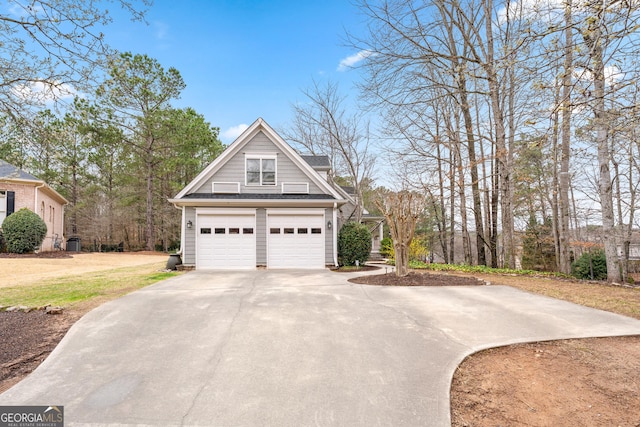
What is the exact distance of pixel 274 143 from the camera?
520 inches

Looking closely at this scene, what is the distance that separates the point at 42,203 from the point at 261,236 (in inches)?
669

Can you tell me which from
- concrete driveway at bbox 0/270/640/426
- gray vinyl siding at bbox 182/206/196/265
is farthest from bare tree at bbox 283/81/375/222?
concrete driveway at bbox 0/270/640/426

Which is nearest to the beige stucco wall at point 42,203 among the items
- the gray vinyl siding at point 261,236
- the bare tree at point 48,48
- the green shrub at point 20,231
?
the green shrub at point 20,231

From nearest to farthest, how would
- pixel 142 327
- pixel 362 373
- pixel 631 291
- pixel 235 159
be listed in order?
pixel 362 373
pixel 142 327
pixel 631 291
pixel 235 159

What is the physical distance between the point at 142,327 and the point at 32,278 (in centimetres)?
842

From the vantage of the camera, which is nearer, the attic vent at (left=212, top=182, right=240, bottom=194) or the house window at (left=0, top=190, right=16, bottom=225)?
the attic vent at (left=212, top=182, right=240, bottom=194)

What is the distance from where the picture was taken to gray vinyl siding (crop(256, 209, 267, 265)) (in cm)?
1236

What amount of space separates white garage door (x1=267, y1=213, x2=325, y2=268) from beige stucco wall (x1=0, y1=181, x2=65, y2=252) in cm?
1618

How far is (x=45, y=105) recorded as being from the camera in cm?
549

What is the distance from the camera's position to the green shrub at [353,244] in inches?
505

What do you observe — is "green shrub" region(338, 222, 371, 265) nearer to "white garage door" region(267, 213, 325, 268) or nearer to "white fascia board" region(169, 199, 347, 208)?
"white garage door" region(267, 213, 325, 268)

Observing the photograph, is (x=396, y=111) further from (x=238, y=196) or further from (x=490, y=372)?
(x=490, y=372)

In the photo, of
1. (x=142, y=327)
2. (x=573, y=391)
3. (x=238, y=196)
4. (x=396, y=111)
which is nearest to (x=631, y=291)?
(x=573, y=391)
